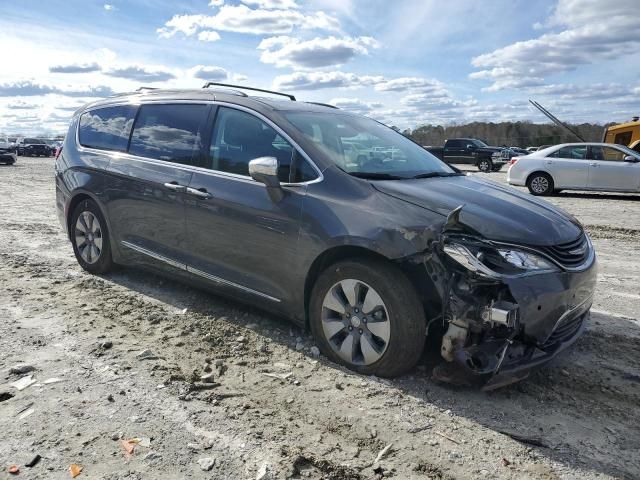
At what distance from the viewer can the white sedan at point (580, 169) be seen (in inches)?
574

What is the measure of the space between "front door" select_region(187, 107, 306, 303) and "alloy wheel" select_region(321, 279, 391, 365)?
0.43m

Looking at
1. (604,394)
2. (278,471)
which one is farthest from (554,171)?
(278,471)

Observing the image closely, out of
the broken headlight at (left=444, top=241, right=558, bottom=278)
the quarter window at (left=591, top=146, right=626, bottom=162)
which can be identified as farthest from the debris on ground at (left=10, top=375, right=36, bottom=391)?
the quarter window at (left=591, top=146, right=626, bottom=162)

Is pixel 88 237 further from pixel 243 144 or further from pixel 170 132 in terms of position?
pixel 243 144

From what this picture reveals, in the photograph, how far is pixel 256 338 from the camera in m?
4.21

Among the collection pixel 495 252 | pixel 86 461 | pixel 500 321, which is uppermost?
pixel 495 252

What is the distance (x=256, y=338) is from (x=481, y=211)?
1962 millimetres

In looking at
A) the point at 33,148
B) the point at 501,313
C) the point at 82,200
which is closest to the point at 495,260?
the point at 501,313

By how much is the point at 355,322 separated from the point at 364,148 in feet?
4.80

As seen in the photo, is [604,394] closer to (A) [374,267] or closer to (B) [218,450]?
(A) [374,267]

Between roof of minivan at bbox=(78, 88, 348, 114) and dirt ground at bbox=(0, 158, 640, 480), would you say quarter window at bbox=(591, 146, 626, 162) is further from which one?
roof of minivan at bbox=(78, 88, 348, 114)

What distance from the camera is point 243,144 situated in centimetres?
427

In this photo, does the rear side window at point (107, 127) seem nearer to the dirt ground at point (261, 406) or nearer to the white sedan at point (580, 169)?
the dirt ground at point (261, 406)

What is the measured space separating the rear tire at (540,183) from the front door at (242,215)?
13.0 metres
